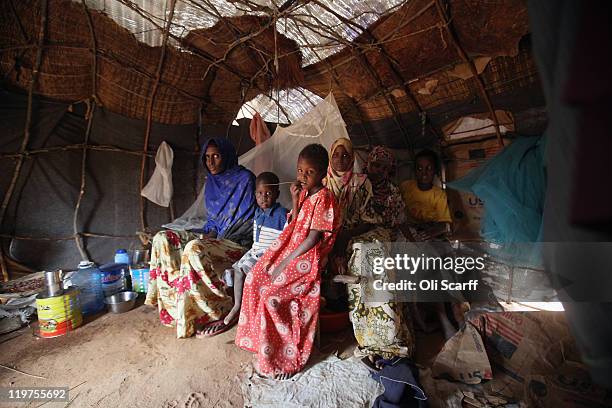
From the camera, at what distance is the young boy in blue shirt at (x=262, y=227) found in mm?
1766

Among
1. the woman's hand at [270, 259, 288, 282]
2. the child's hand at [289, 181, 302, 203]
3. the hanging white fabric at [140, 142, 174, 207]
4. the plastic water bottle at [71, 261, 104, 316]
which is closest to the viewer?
the woman's hand at [270, 259, 288, 282]

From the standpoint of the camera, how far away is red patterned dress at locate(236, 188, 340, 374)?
139 centimetres

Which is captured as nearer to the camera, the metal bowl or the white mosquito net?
the metal bowl

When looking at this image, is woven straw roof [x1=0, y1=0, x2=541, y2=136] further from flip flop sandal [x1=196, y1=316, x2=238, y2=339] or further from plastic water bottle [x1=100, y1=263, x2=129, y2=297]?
flip flop sandal [x1=196, y1=316, x2=238, y2=339]

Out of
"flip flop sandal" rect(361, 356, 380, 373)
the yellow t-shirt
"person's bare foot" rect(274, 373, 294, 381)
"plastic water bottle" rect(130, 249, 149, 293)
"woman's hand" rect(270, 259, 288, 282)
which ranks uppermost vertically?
the yellow t-shirt

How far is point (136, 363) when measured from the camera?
1.45 m

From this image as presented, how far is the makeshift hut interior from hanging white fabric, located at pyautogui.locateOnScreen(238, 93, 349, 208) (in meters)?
0.52

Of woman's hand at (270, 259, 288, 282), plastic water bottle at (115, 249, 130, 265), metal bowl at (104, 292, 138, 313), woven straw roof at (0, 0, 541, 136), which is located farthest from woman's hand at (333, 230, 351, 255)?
plastic water bottle at (115, 249, 130, 265)

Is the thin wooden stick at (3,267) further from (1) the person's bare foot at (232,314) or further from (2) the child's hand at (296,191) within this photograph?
(2) the child's hand at (296,191)

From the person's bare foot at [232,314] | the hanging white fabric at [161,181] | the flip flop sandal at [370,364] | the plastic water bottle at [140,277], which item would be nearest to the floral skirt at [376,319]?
the flip flop sandal at [370,364]

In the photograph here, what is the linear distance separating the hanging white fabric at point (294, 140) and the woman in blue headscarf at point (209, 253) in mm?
312

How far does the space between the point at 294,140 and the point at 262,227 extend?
0.89m

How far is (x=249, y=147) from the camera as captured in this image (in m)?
3.16

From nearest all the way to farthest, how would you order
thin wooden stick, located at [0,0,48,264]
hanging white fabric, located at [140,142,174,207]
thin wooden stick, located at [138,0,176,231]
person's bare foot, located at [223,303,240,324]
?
1. person's bare foot, located at [223,303,240,324]
2. thin wooden stick, located at [0,0,48,264]
3. thin wooden stick, located at [138,0,176,231]
4. hanging white fabric, located at [140,142,174,207]
